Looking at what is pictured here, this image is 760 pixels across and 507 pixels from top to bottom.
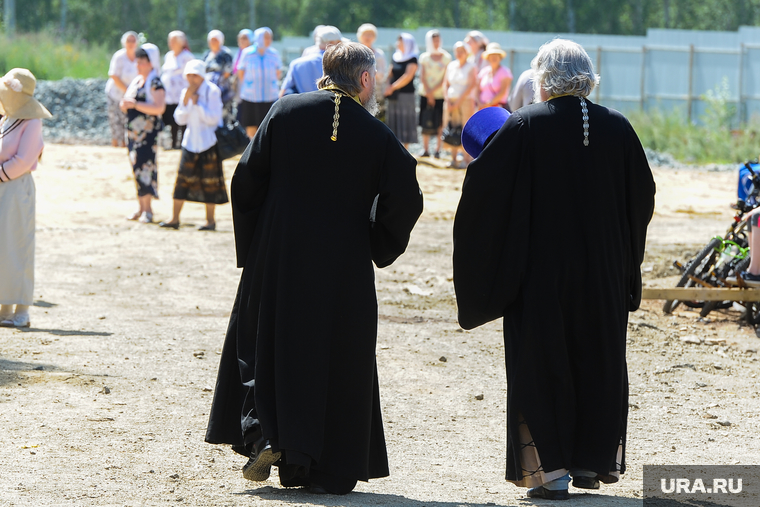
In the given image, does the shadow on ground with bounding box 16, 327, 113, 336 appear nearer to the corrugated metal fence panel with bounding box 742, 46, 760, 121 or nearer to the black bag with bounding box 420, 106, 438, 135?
the black bag with bounding box 420, 106, 438, 135

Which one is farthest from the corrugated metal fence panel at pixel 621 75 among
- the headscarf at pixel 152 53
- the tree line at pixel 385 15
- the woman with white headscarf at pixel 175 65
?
the tree line at pixel 385 15

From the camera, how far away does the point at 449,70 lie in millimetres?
16172

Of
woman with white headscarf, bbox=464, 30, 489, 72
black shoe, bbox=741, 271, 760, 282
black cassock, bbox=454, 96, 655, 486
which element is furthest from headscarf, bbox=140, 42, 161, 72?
black cassock, bbox=454, 96, 655, 486

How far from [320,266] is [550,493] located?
1.31 meters

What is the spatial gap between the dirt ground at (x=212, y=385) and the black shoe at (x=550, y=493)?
65 millimetres

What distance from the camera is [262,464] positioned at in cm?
398

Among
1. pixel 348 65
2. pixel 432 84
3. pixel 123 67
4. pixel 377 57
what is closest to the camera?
pixel 348 65

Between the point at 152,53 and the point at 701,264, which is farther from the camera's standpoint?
the point at 152,53

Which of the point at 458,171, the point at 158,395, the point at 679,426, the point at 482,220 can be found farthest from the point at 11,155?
the point at 458,171

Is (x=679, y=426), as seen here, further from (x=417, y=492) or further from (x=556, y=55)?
(x=556, y=55)

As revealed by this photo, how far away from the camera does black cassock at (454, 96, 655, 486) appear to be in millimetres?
3984

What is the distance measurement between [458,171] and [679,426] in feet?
36.3

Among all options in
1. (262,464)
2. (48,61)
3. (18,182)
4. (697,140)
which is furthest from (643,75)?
(262,464)
